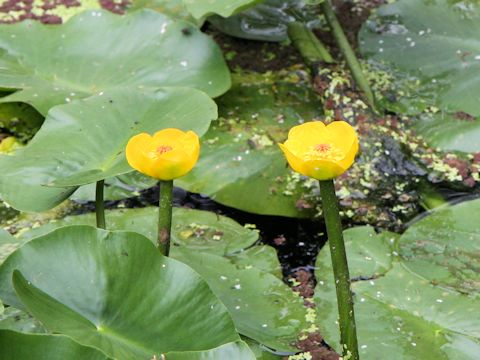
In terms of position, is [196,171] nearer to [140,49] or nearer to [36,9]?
[140,49]

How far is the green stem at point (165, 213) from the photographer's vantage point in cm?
134

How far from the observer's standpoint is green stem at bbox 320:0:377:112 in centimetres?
231

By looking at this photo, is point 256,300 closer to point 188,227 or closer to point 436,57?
point 188,227

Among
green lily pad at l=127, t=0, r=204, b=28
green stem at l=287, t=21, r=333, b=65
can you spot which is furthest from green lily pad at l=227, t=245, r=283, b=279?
green lily pad at l=127, t=0, r=204, b=28

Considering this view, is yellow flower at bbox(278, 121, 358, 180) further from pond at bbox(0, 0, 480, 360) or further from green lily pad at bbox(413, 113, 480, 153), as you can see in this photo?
green lily pad at bbox(413, 113, 480, 153)

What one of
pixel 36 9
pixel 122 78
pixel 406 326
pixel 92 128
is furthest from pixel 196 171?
pixel 36 9

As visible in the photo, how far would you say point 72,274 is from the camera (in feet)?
4.41

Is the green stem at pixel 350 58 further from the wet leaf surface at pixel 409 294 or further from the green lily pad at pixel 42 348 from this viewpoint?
the green lily pad at pixel 42 348

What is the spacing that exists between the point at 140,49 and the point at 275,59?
1.61ft

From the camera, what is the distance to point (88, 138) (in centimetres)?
160

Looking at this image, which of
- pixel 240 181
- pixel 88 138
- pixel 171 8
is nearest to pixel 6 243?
pixel 88 138

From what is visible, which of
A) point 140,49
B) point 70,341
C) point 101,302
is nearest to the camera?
point 70,341

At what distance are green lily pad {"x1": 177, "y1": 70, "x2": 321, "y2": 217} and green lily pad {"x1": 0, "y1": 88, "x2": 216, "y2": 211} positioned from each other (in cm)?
40

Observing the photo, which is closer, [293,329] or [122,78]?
[293,329]
